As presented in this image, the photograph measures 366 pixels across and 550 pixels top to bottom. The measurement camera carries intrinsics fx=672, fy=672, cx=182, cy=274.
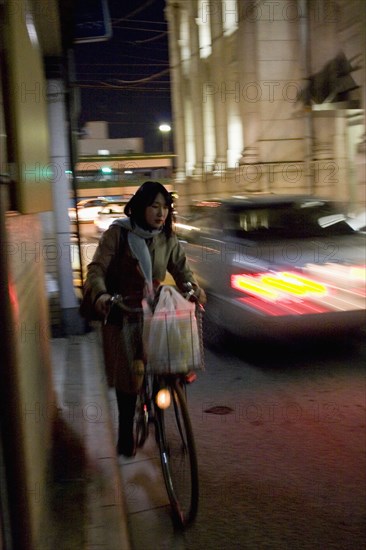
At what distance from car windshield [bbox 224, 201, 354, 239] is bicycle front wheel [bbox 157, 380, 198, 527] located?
382 cm

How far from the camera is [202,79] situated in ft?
91.1

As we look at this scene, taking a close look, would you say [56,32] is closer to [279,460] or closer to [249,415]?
[249,415]

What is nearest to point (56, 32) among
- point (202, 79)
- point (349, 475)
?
point (349, 475)

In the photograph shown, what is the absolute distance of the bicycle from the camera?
12.7ft

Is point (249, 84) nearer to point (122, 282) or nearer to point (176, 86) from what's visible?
point (176, 86)

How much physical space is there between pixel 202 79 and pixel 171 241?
965 inches

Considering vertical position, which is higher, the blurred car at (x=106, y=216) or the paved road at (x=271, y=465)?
the blurred car at (x=106, y=216)

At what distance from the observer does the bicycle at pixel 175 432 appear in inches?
153

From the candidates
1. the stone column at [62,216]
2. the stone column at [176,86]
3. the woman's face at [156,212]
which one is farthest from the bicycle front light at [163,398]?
the stone column at [176,86]

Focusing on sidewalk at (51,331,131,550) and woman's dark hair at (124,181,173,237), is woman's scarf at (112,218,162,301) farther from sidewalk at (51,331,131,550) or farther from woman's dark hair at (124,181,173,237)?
sidewalk at (51,331,131,550)

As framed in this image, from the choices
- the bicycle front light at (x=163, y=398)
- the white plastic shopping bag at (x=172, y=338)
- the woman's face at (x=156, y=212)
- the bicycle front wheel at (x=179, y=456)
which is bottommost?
the bicycle front wheel at (x=179, y=456)

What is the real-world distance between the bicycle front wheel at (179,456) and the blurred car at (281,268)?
3.03m

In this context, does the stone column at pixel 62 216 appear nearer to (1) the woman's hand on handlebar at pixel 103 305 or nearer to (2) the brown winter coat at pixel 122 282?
(2) the brown winter coat at pixel 122 282

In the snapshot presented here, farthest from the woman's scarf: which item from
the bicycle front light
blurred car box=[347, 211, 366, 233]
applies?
blurred car box=[347, 211, 366, 233]
